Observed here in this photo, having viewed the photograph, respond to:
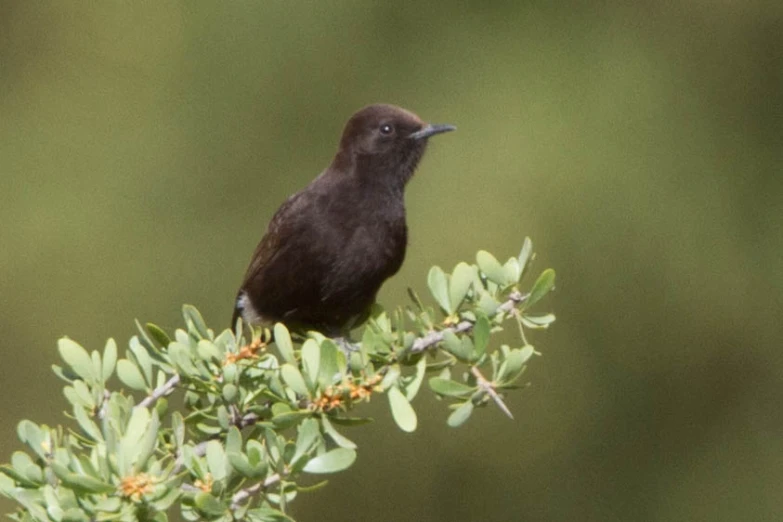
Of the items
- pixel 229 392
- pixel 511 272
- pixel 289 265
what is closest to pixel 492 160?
pixel 289 265

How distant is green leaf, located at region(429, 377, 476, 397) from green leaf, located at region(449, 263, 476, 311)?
11.3 inches

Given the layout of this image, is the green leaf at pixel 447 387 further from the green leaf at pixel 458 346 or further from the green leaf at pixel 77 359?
the green leaf at pixel 77 359

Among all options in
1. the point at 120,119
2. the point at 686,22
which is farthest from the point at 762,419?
the point at 120,119

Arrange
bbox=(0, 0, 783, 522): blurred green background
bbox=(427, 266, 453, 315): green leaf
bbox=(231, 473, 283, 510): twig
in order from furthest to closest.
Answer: bbox=(0, 0, 783, 522): blurred green background < bbox=(427, 266, 453, 315): green leaf < bbox=(231, 473, 283, 510): twig

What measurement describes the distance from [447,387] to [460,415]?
7cm

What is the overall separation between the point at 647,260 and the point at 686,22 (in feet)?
5.02

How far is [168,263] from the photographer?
306 inches

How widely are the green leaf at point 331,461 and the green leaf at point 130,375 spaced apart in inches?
19.6

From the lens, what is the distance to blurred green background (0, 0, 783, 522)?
300 inches

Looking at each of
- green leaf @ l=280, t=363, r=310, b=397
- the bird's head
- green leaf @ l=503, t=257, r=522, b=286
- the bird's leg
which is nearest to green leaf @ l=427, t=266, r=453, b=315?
green leaf @ l=503, t=257, r=522, b=286

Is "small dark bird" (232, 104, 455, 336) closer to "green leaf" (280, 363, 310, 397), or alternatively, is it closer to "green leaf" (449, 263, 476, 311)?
Result: "green leaf" (449, 263, 476, 311)

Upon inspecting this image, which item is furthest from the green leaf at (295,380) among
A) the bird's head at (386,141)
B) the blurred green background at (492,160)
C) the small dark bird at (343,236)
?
the blurred green background at (492,160)

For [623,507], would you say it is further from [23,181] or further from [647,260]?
[23,181]

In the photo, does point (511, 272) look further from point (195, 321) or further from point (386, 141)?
point (386, 141)
